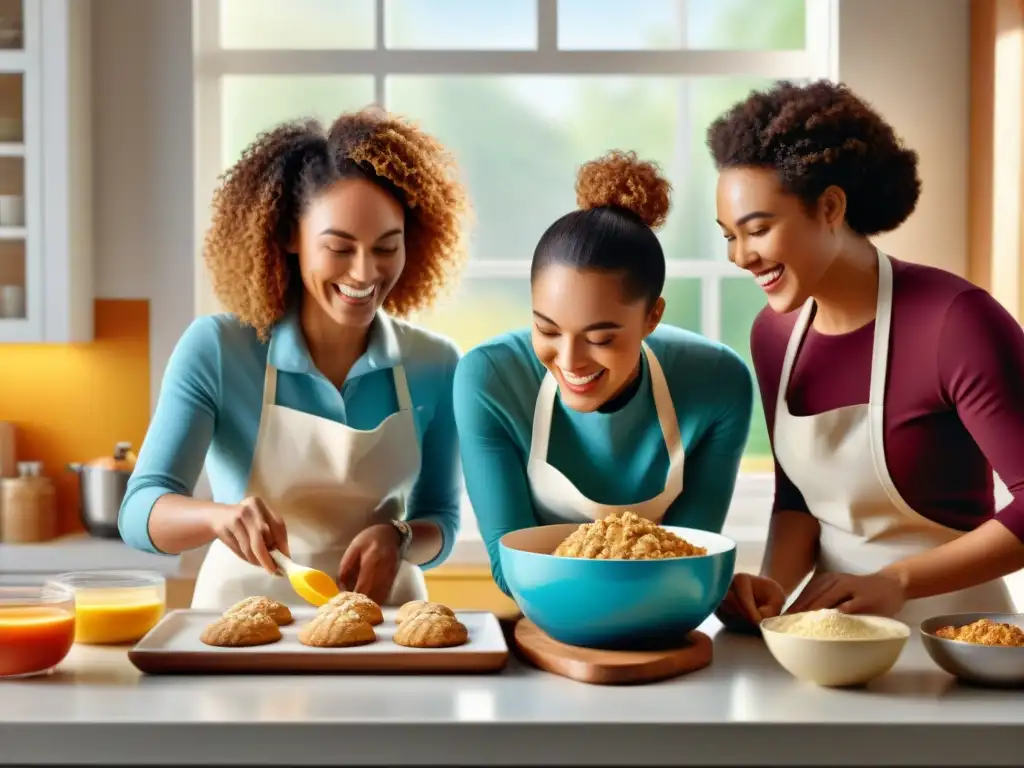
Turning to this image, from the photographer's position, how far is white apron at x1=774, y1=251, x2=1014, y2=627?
179 centimetres

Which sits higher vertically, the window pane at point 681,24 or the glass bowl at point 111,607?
the window pane at point 681,24

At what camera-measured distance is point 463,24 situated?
146 inches

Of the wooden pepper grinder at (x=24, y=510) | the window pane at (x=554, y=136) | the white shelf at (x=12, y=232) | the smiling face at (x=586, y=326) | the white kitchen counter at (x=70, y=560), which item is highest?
the window pane at (x=554, y=136)

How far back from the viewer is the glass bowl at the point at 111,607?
1518mm

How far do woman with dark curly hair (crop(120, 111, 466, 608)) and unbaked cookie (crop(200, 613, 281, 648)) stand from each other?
36 cm

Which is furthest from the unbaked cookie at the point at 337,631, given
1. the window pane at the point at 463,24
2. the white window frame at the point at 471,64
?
the window pane at the point at 463,24

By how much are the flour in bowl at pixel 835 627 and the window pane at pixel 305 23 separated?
2817mm

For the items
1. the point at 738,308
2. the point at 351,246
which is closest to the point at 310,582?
the point at 351,246

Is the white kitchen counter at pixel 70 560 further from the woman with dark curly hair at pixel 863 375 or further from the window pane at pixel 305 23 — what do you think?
the woman with dark curly hair at pixel 863 375

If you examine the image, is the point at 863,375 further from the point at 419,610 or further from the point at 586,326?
the point at 419,610

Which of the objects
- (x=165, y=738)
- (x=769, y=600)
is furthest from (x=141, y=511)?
(x=769, y=600)

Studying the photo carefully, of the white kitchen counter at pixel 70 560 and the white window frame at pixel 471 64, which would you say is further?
the white window frame at pixel 471 64

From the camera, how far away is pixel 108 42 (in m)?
3.39

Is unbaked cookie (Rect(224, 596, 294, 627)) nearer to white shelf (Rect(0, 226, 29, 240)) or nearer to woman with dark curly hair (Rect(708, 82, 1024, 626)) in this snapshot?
woman with dark curly hair (Rect(708, 82, 1024, 626))
